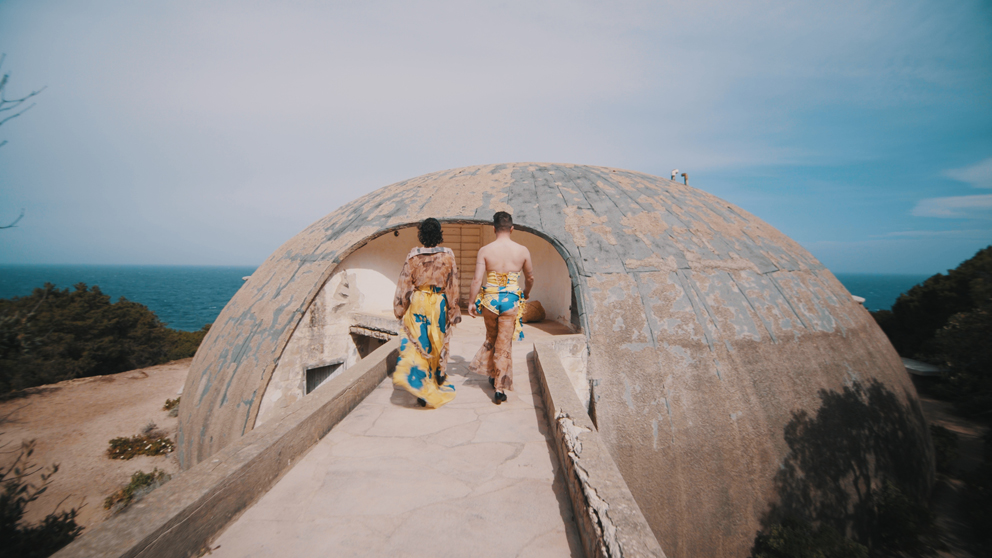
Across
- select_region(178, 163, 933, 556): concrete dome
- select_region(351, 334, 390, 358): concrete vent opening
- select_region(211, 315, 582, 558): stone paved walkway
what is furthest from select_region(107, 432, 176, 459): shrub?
select_region(211, 315, 582, 558): stone paved walkway

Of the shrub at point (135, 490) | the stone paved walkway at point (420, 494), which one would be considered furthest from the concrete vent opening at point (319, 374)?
the stone paved walkway at point (420, 494)

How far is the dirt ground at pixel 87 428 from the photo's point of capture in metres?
6.78

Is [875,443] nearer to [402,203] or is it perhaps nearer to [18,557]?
[402,203]

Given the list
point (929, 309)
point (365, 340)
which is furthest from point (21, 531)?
point (929, 309)

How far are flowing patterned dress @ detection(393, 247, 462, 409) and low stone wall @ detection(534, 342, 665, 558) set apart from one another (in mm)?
1193

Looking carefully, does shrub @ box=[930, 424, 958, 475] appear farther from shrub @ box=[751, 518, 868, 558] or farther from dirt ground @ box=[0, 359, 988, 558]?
shrub @ box=[751, 518, 868, 558]

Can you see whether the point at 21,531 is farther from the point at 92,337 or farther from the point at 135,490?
the point at 92,337

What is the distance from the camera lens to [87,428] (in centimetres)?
927

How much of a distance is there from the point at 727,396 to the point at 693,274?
1.59 m

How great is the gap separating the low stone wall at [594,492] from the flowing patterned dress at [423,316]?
1.19 meters

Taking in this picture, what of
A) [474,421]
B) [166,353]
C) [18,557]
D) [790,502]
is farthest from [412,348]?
[166,353]

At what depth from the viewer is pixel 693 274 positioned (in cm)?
539

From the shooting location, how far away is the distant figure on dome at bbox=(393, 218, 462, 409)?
146 inches

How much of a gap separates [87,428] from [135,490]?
15.1 ft
